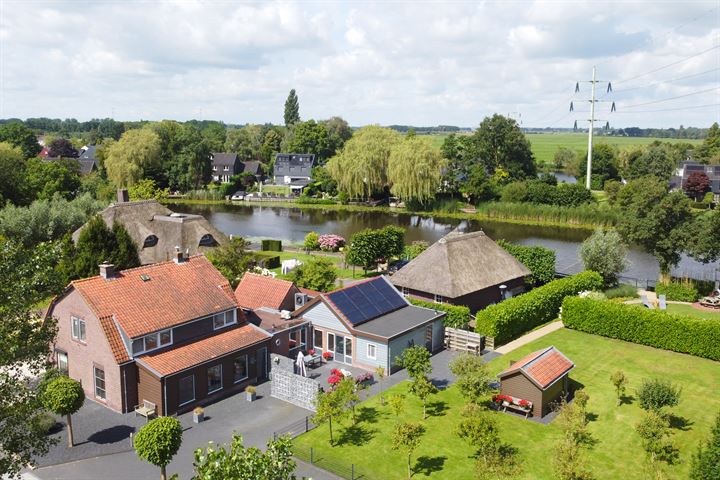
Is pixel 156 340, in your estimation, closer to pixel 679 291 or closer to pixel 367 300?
pixel 367 300

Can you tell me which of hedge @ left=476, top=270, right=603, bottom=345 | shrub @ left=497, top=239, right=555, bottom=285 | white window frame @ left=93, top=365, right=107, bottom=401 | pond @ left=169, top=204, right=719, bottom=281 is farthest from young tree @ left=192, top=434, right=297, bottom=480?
pond @ left=169, top=204, right=719, bottom=281

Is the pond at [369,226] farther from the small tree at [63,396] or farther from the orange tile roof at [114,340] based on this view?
the small tree at [63,396]

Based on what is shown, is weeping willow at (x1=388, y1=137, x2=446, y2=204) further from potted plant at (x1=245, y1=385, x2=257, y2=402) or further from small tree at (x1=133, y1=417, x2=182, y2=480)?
small tree at (x1=133, y1=417, x2=182, y2=480)

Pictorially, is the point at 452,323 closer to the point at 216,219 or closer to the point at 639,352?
the point at 639,352

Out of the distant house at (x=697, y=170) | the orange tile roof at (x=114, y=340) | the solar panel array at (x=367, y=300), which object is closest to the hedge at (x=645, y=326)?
the solar panel array at (x=367, y=300)

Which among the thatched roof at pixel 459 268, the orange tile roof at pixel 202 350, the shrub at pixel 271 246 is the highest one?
the thatched roof at pixel 459 268

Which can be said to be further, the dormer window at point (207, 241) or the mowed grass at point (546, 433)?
the dormer window at point (207, 241)
